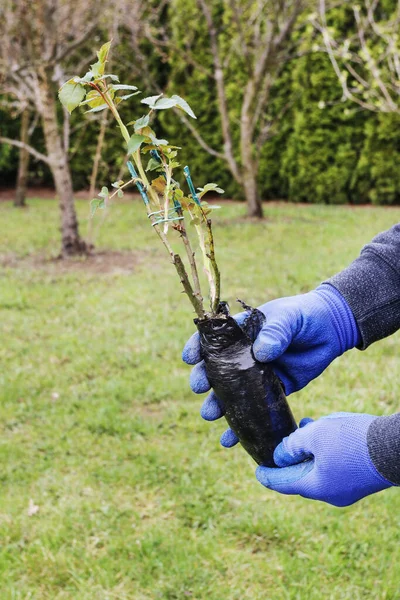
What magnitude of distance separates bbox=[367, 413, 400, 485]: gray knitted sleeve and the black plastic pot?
0.24 meters

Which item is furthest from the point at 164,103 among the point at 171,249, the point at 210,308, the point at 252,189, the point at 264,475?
the point at 252,189

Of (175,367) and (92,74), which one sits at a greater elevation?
(92,74)

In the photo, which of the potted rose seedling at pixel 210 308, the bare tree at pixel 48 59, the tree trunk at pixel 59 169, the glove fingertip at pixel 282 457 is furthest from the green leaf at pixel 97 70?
the tree trunk at pixel 59 169

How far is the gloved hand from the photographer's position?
5.24 ft

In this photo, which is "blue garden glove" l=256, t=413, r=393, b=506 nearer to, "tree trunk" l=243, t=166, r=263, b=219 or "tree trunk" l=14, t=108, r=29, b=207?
"tree trunk" l=243, t=166, r=263, b=219

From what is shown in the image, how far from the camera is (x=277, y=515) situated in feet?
7.61

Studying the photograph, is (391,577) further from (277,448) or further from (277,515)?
(277,448)

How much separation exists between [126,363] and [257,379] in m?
2.26

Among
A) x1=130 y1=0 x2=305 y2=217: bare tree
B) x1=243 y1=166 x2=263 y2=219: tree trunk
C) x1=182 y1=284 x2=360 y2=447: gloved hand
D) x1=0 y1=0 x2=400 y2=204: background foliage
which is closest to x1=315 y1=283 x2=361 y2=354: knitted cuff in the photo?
x1=182 y1=284 x2=360 y2=447: gloved hand

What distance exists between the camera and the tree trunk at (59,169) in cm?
593

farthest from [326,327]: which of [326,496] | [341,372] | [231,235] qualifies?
[231,235]

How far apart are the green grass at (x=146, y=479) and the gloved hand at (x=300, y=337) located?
2.19 ft

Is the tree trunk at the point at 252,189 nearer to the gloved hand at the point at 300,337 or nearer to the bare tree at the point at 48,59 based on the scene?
the bare tree at the point at 48,59

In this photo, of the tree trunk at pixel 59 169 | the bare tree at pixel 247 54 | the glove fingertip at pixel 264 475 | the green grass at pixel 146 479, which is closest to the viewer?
the glove fingertip at pixel 264 475
